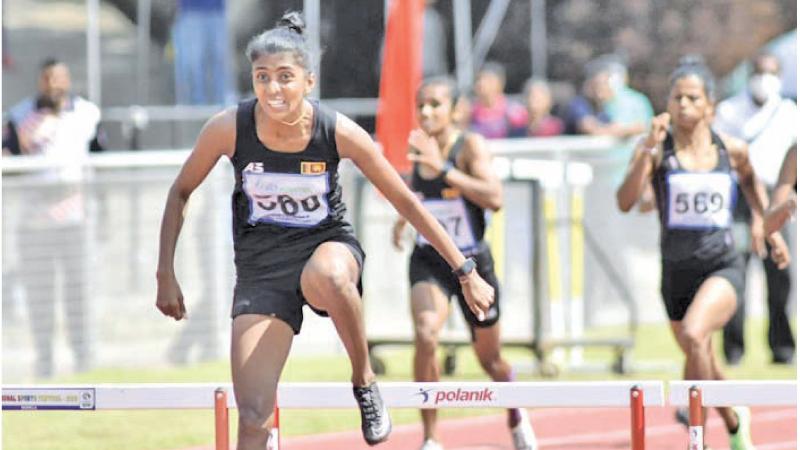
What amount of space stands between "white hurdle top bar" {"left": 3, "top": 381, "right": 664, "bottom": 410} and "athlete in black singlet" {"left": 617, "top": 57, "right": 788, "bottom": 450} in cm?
169

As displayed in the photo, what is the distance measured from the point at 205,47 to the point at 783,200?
397 inches

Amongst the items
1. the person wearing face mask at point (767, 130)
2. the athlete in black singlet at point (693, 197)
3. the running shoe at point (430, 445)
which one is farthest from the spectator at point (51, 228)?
the athlete in black singlet at point (693, 197)

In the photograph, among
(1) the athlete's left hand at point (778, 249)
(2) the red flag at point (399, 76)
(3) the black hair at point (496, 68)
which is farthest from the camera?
(3) the black hair at point (496, 68)

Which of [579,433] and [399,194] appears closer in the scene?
[399,194]

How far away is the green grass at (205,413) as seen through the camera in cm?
1164

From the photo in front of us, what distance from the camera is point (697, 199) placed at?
34.6 ft

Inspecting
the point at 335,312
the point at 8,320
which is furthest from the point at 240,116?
the point at 8,320

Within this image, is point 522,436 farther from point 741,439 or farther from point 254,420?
point 254,420

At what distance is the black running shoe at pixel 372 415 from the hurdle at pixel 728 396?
1290 mm

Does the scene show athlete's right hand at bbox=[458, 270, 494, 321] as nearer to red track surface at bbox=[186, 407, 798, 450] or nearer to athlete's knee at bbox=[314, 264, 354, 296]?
athlete's knee at bbox=[314, 264, 354, 296]

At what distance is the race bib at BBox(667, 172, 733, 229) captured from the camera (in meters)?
10.5

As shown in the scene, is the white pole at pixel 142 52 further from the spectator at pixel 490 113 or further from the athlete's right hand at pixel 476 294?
the athlete's right hand at pixel 476 294

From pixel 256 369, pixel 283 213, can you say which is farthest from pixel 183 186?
pixel 256 369

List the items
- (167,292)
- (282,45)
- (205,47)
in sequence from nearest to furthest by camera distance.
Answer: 1. (282,45)
2. (167,292)
3. (205,47)
